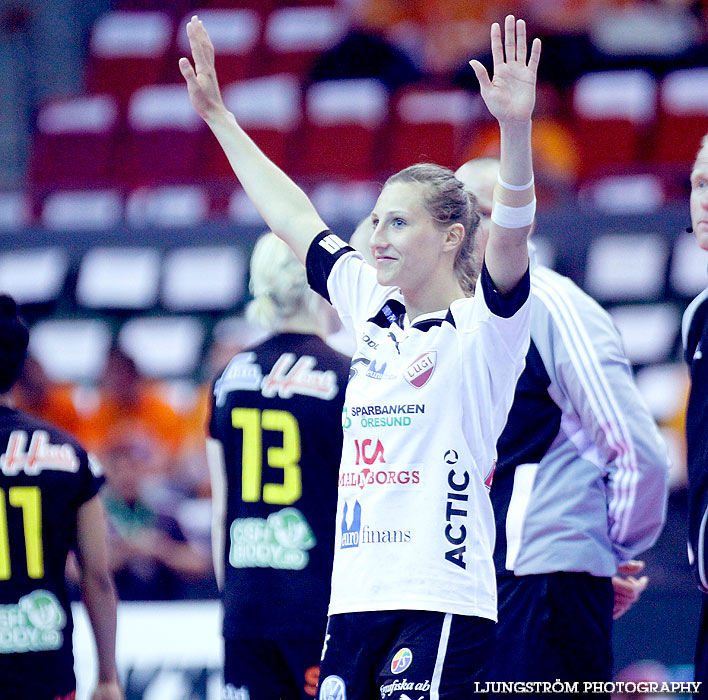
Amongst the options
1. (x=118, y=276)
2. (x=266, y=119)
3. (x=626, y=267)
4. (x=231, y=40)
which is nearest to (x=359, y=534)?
(x=626, y=267)

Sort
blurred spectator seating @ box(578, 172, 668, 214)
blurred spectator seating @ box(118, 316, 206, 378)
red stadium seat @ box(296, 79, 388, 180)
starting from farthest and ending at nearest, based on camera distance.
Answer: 1. red stadium seat @ box(296, 79, 388, 180)
2. blurred spectator seating @ box(578, 172, 668, 214)
3. blurred spectator seating @ box(118, 316, 206, 378)

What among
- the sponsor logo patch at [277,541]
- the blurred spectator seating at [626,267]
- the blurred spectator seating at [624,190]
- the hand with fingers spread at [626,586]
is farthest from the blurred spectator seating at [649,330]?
the sponsor logo patch at [277,541]

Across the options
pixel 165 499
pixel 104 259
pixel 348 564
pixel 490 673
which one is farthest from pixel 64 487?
pixel 104 259

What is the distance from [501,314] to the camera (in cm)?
265

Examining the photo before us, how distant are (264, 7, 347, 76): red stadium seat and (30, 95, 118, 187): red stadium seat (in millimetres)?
2035

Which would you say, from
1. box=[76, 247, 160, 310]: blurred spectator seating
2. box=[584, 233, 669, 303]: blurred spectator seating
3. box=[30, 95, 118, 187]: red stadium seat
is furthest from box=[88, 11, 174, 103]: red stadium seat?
box=[584, 233, 669, 303]: blurred spectator seating

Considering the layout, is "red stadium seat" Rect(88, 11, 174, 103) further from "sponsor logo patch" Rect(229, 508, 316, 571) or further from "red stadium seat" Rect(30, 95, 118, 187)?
"sponsor logo patch" Rect(229, 508, 316, 571)

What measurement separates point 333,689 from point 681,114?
952cm

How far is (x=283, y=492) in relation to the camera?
3793mm

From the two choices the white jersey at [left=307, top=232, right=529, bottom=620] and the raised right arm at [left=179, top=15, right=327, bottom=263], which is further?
the raised right arm at [left=179, top=15, right=327, bottom=263]

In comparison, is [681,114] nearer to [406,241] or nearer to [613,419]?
[613,419]

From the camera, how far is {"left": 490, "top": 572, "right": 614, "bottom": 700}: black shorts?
328cm

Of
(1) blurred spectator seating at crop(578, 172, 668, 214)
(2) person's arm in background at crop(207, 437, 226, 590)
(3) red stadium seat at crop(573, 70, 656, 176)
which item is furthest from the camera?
(3) red stadium seat at crop(573, 70, 656, 176)

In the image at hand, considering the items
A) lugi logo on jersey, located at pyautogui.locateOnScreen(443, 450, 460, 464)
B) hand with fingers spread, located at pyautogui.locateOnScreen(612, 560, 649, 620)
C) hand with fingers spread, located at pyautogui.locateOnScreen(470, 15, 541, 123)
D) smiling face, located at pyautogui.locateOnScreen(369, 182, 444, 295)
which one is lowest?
hand with fingers spread, located at pyautogui.locateOnScreen(612, 560, 649, 620)
